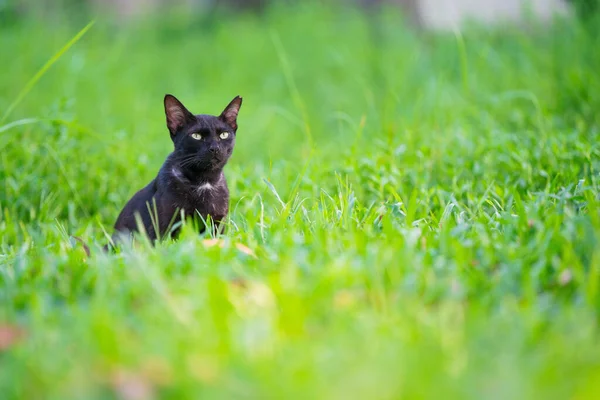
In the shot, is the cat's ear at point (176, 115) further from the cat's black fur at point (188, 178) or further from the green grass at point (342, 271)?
the green grass at point (342, 271)

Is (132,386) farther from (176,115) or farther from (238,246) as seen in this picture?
(176,115)

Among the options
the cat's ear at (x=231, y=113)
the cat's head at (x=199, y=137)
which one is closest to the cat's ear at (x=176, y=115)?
the cat's head at (x=199, y=137)

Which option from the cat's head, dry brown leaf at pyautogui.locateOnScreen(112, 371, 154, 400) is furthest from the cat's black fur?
dry brown leaf at pyautogui.locateOnScreen(112, 371, 154, 400)

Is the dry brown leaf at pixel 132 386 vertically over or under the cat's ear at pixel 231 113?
under

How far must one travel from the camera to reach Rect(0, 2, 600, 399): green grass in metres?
1.62

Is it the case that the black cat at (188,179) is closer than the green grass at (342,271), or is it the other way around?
the green grass at (342,271)

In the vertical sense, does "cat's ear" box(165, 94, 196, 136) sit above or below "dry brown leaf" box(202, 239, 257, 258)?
above

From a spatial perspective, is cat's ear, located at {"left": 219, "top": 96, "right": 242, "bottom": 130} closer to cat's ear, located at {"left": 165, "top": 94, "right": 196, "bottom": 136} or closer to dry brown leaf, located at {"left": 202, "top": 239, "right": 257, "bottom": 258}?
cat's ear, located at {"left": 165, "top": 94, "right": 196, "bottom": 136}

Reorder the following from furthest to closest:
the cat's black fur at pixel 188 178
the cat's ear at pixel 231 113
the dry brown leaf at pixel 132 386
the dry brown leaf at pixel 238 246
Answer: the cat's ear at pixel 231 113, the cat's black fur at pixel 188 178, the dry brown leaf at pixel 238 246, the dry brown leaf at pixel 132 386

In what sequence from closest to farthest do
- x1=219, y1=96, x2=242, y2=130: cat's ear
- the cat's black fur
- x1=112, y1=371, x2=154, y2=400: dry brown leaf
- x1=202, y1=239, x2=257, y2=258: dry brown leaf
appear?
x1=112, y1=371, x2=154, y2=400: dry brown leaf, x1=202, y1=239, x2=257, y2=258: dry brown leaf, the cat's black fur, x1=219, y1=96, x2=242, y2=130: cat's ear

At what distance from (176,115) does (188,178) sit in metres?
0.35

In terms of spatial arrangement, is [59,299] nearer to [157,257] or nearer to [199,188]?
[157,257]

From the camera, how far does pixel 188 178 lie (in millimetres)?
3482

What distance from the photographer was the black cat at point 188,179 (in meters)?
3.39
